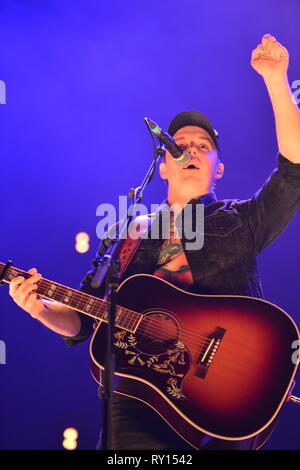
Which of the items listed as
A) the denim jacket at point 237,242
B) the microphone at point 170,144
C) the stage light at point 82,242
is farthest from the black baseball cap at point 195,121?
the stage light at point 82,242

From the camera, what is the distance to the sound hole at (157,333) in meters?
1.99

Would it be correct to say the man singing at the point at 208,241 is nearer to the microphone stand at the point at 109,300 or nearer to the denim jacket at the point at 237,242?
the denim jacket at the point at 237,242

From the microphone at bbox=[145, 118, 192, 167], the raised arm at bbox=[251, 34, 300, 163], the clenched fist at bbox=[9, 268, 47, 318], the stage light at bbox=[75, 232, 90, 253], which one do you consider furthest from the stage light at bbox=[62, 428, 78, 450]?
the raised arm at bbox=[251, 34, 300, 163]

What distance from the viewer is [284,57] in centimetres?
195

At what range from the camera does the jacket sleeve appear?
2.09 m

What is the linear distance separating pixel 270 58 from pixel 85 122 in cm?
197

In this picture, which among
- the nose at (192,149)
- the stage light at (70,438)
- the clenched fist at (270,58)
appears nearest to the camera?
the clenched fist at (270,58)

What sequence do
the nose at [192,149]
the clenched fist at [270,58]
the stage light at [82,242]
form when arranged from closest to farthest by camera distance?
the clenched fist at [270,58] < the nose at [192,149] < the stage light at [82,242]

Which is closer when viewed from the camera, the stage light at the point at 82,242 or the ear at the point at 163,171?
the ear at the point at 163,171

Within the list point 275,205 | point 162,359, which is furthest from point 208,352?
point 275,205

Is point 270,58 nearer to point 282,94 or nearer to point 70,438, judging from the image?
point 282,94

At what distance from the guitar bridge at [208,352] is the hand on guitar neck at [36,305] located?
2.34ft

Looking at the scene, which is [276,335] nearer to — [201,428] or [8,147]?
[201,428]

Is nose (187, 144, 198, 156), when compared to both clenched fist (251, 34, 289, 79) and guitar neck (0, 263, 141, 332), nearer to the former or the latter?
clenched fist (251, 34, 289, 79)
